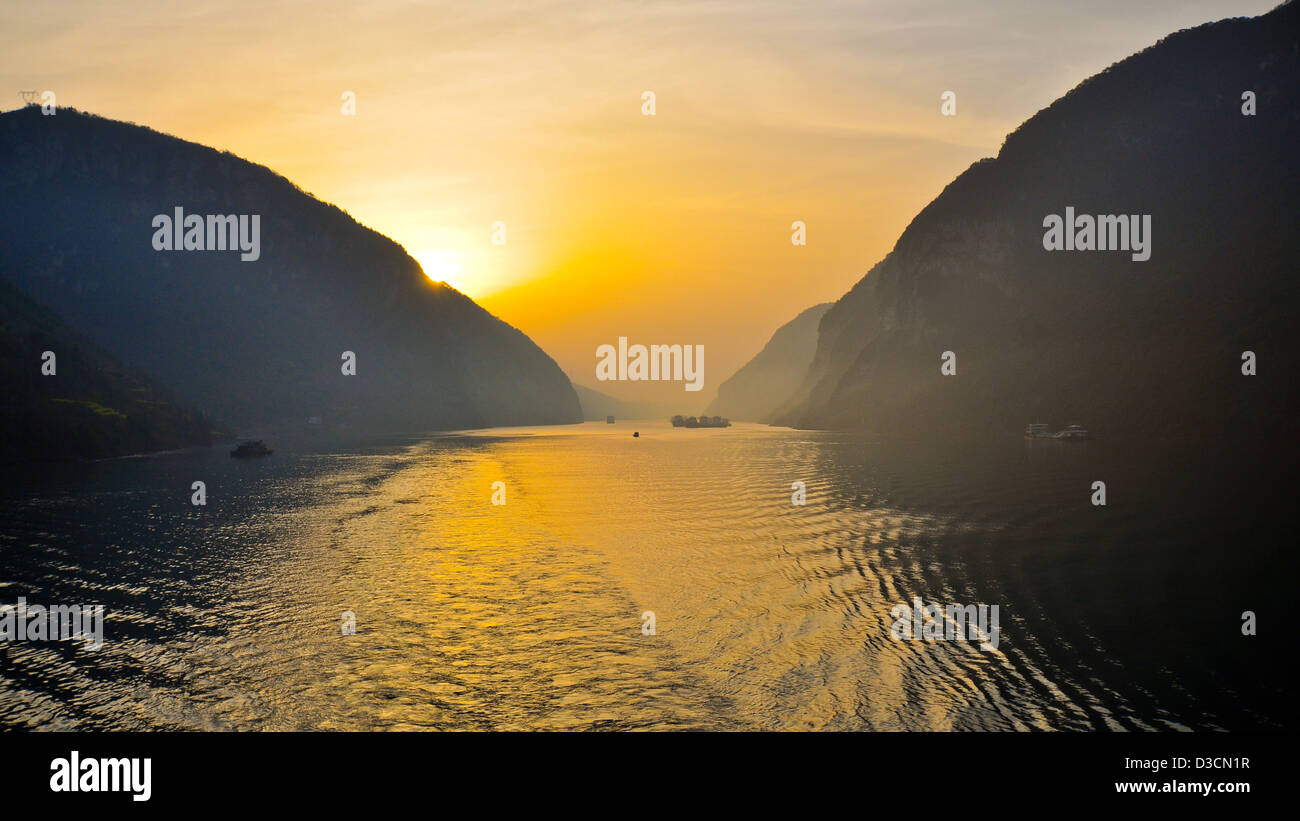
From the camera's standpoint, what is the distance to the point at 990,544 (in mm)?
30938

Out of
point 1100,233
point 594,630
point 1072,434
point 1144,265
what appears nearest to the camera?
point 594,630

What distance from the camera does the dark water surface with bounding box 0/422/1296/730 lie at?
14023 mm

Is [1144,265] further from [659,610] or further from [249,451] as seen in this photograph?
[249,451]

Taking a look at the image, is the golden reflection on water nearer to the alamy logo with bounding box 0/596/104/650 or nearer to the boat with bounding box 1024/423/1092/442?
the alamy logo with bounding box 0/596/104/650

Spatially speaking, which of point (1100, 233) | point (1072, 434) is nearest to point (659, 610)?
point (1072, 434)
